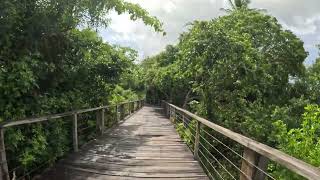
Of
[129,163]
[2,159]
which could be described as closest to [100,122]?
[129,163]

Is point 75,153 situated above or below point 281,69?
below

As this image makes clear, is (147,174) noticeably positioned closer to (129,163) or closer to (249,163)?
(129,163)

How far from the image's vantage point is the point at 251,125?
42.1 feet

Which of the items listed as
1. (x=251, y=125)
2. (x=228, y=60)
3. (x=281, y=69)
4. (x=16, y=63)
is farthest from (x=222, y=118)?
(x=16, y=63)

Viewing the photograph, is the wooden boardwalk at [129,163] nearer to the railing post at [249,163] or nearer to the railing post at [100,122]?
the railing post at [100,122]

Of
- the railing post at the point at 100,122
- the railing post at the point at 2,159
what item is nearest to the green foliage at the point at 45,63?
the railing post at the point at 2,159

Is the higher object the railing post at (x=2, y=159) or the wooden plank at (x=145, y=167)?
the railing post at (x=2, y=159)

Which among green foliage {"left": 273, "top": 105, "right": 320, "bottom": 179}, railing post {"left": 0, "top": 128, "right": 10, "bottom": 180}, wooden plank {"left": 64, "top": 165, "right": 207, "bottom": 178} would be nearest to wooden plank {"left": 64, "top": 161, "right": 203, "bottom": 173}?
wooden plank {"left": 64, "top": 165, "right": 207, "bottom": 178}

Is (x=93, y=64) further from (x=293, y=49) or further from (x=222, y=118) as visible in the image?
(x=293, y=49)

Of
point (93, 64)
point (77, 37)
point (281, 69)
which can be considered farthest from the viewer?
point (281, 69)

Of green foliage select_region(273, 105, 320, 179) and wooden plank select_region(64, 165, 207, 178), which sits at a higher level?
green foliage select_region(273, 105, 320, 179)

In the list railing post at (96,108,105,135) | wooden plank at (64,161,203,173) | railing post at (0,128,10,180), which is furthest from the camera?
railing post at (96,108,105,135)

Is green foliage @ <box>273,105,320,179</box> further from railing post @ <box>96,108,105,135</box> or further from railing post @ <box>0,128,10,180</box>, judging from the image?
railing post @ <box>96,108,105,135</box>

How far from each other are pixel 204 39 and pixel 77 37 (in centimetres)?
557
